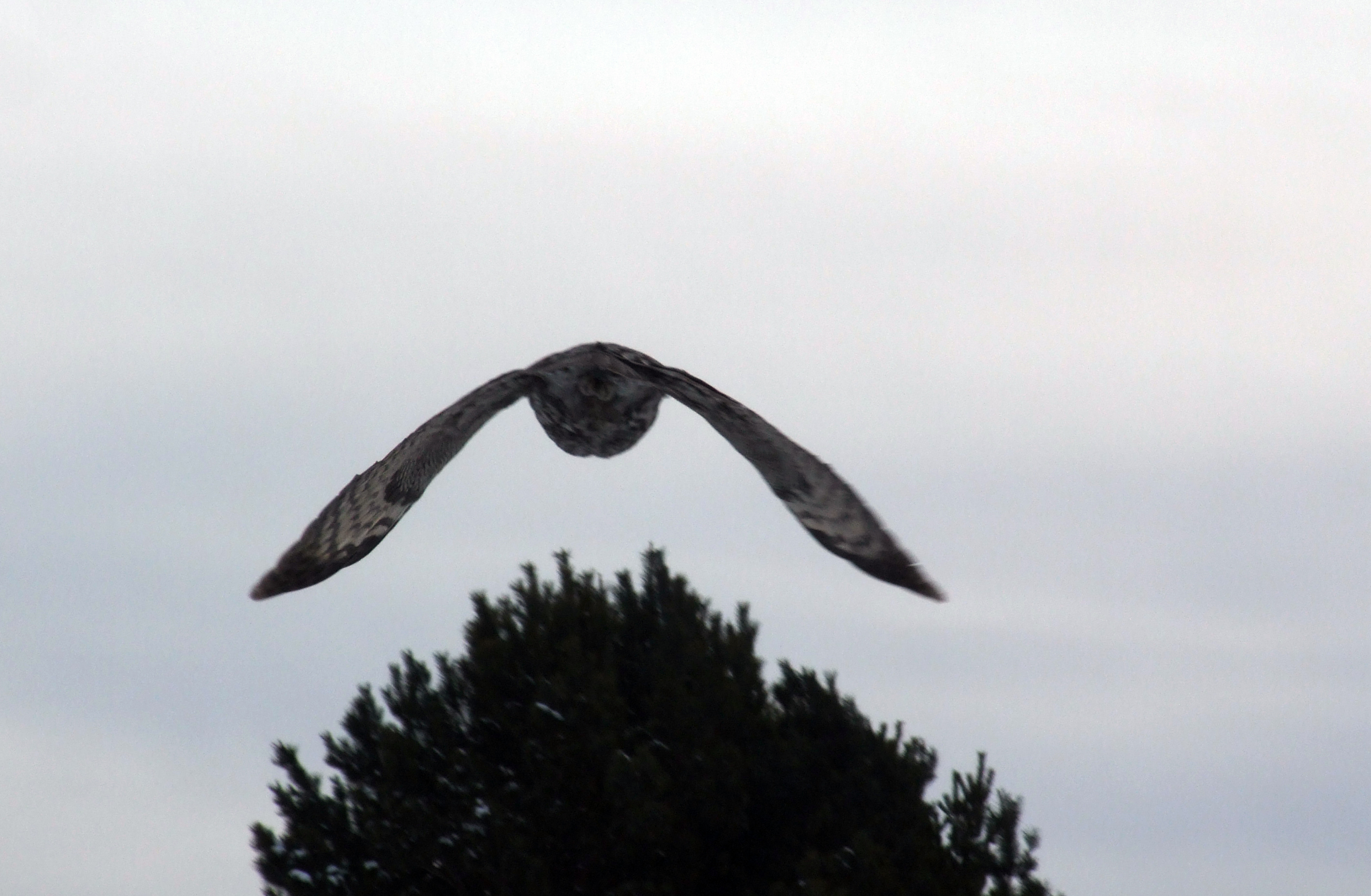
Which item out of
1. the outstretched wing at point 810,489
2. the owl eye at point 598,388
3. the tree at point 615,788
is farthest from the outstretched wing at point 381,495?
the tree at point 615,788

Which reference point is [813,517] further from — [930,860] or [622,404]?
[930,860]

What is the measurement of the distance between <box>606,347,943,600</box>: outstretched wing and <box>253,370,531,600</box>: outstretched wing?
1.98ft

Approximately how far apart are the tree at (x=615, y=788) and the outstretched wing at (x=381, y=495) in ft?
53.2

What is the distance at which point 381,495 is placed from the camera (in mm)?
6797

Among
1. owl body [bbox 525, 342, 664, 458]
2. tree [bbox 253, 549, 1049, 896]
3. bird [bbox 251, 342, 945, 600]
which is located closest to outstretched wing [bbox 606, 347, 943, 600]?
bird [bbox 251, 342, 945, 600]

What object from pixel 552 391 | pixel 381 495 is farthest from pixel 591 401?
pixel 381 495

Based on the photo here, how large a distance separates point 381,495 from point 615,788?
1750 cm

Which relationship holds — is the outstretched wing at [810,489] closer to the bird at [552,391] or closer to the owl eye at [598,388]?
the bird at [552,391]

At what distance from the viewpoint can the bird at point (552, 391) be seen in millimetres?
6344

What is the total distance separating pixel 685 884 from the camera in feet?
78.1

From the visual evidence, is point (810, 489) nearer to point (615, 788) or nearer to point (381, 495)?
point (381, 495)

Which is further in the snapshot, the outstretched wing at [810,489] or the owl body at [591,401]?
the owl body at [591,401]

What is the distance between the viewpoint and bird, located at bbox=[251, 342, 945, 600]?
6.34 m

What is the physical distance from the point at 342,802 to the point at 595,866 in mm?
4778
